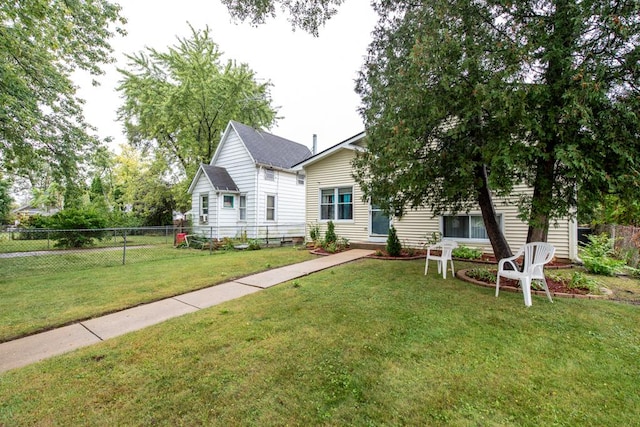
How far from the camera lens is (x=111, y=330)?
3.48 meters

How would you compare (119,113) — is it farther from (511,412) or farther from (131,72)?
(511,412)

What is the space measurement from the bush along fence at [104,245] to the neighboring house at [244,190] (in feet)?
0.53

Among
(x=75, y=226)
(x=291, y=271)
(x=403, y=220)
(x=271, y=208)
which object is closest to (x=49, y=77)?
(x=75, y=226)

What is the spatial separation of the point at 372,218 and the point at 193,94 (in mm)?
12735

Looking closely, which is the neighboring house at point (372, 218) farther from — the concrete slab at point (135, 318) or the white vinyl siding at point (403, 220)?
the concrete slab at point (135, 318)

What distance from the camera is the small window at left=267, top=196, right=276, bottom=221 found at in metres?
14.2

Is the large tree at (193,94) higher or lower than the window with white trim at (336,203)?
higher

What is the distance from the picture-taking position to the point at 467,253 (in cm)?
793

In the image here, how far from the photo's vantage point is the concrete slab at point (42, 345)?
2805mm

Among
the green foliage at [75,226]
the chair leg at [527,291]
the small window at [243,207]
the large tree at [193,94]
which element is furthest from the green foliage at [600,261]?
the large tree at [193,94]

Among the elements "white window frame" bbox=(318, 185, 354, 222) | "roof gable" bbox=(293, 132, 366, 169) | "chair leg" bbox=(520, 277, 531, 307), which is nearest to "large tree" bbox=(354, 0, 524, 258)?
"chair leg" bbox=(520, 277, 531, 307)

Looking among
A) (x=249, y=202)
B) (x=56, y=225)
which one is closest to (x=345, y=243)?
(x=249, y=202)

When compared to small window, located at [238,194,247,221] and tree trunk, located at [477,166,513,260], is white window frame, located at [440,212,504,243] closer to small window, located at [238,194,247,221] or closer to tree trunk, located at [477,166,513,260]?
tree trunk, located at [477,166,513,260]

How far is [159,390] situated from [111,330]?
182 centimetres
